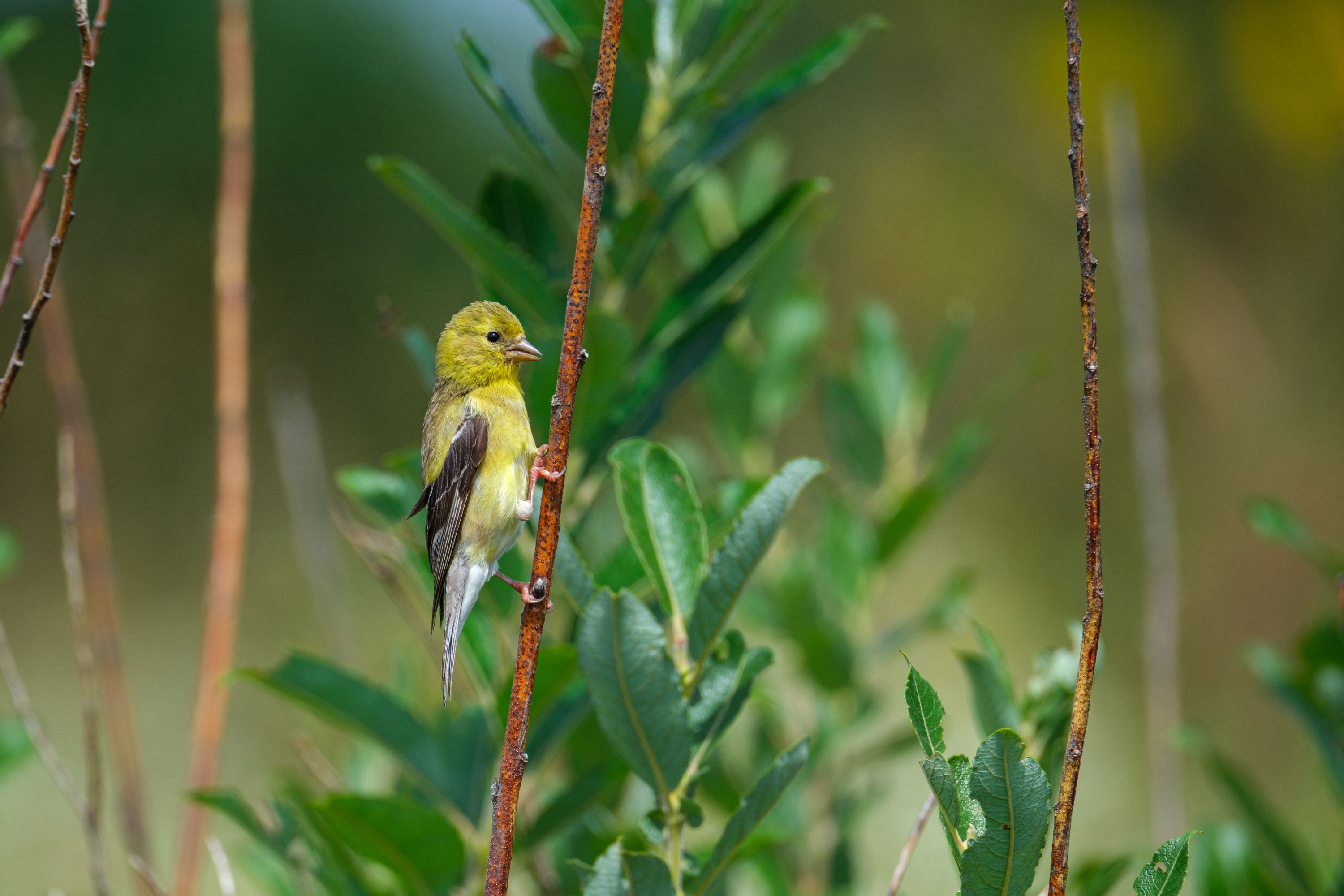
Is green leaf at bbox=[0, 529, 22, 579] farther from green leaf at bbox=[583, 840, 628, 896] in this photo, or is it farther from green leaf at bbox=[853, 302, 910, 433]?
green leaf at bbox=[853, 302, 910, 433]

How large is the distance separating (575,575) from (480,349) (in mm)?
776

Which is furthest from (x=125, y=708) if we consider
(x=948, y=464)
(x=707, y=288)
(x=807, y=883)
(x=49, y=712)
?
(x=49, y=712)

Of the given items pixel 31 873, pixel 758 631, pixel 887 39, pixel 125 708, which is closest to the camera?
pixel 125 708

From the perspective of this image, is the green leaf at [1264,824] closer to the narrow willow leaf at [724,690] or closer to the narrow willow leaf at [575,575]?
the narrow willow leaf at [724,690]

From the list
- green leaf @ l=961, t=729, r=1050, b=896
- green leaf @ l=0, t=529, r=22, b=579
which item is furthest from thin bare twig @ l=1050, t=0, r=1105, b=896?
green leaf @ l=0, t=529, r=22, b=579

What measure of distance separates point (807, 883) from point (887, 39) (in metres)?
6.50

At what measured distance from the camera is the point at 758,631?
271cm

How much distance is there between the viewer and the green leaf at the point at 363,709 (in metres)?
1.76

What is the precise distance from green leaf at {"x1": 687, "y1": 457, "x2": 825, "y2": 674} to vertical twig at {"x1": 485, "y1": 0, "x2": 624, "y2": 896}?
1.11 ft

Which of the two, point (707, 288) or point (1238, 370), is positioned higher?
point (707, 288)

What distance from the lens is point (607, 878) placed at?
50.2 inches

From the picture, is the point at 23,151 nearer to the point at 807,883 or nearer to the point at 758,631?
the point at 758,631

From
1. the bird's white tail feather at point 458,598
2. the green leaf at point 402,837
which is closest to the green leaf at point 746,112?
the bird's white tail feather at point 458,598

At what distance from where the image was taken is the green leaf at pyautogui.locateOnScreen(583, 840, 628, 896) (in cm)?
127
